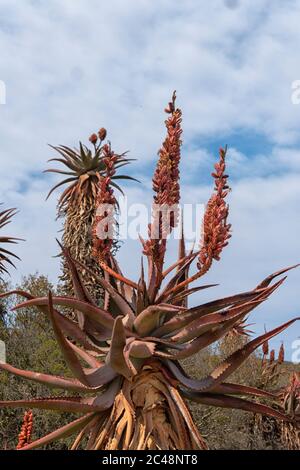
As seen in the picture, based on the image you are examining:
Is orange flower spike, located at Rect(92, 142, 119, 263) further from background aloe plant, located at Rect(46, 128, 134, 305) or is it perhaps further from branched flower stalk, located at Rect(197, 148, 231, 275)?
background aloe plant, located at Rect(46, 128, 134, 305)

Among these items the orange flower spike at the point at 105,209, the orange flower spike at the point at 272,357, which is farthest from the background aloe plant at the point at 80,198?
the orange flower spike at the point at 105,209

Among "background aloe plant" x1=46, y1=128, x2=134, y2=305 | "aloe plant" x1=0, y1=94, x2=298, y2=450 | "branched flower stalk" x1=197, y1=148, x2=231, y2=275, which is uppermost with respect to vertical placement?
"background aloe plant" x1=46, y1=128, x2=134, y2=305

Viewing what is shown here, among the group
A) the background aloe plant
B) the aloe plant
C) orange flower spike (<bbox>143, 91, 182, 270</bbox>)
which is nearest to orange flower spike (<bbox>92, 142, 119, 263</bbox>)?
the aloe plant

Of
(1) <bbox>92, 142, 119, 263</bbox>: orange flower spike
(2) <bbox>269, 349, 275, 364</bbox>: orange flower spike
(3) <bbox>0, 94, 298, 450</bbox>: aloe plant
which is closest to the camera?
(3) <bbox>0, 94, 298, 450</bbox>: aloe plant

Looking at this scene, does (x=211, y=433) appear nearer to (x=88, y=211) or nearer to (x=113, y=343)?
(x=88, y=211)

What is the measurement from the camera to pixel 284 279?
4.73 m

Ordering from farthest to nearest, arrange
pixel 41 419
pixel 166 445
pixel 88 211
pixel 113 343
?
pixel 88 211, pixel 41 419, pixel 166 445, pixel 113 343

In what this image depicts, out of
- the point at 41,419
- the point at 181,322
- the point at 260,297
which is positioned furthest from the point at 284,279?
the point at 41,419

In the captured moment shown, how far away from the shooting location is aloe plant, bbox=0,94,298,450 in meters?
4.39

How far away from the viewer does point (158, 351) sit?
14.9ft

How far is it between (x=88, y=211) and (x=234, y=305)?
14688 mm

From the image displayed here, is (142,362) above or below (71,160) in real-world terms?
below

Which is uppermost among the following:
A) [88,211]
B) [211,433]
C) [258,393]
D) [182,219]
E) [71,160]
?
[71,160]

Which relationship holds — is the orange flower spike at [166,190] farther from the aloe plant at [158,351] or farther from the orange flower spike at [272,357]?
the orange flower spike at [272,357]
